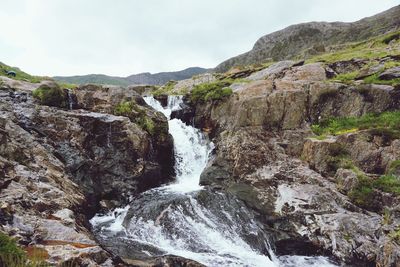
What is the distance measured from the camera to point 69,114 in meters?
20.2

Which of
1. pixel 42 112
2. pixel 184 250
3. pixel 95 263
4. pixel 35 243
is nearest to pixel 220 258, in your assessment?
pixel 184 250

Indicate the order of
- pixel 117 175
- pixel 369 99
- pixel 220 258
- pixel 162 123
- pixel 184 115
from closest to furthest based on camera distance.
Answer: pixel 220 258 < pixel 117 175 < pixel 369 99 < pixel 162 123 < pixel 184 115

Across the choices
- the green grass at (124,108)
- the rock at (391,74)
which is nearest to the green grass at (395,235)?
the rock at (391,74)

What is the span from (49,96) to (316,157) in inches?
701

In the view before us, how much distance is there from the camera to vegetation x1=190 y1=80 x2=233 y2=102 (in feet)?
89.6

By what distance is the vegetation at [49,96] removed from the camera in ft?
70.2

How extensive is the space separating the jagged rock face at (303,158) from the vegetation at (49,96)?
11.2 m

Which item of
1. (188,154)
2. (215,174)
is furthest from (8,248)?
(188,154)

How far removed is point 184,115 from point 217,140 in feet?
20.0

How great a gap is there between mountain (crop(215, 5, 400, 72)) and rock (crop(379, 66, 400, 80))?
6840cm

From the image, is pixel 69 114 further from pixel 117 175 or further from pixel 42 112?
pixel 117 175

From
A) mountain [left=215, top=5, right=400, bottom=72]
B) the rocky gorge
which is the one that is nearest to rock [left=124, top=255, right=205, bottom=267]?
the rocky gorge

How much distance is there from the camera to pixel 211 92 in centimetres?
2819

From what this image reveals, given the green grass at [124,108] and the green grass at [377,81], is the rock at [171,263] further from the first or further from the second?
the green grass at [377,81]
